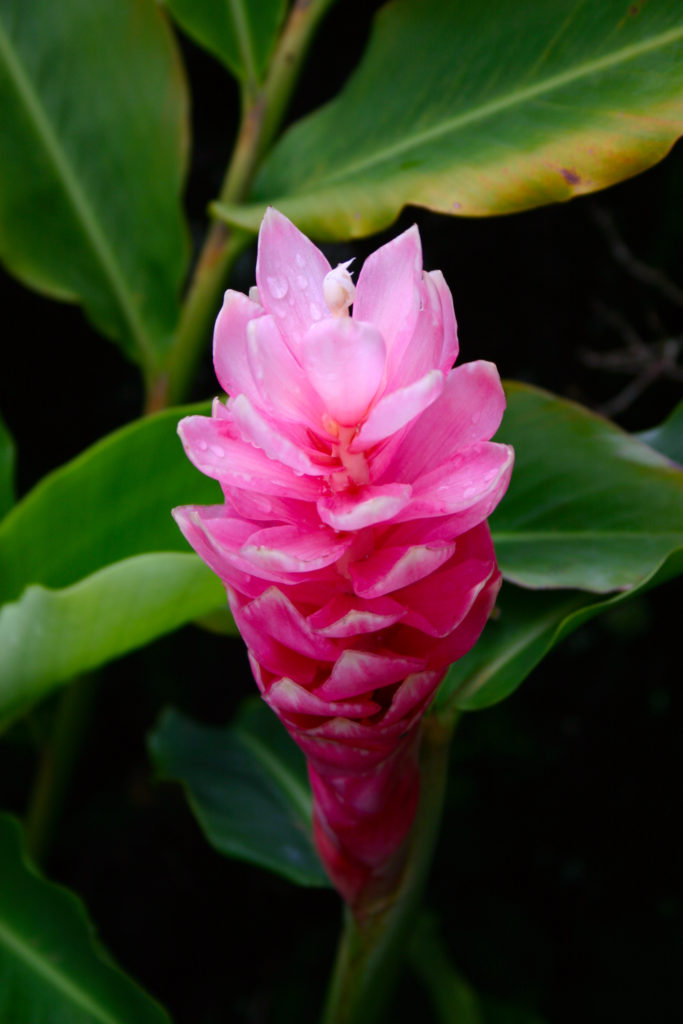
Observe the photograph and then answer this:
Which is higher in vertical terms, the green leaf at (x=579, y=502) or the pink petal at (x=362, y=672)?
the pink petal at (x=362, y=672)

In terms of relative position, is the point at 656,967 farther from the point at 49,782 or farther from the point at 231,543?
the point at 231,543

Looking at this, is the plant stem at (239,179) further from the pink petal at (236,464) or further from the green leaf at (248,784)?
the pink petal at (236,464)

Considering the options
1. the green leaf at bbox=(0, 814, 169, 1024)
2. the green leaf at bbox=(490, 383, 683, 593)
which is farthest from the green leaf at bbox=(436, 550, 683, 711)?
the green leaf at bbox=(0, 814, 169, 1024)

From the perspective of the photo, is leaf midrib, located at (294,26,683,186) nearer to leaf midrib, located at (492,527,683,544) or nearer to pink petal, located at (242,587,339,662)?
leaf midrib, located at (492,527,683,544)

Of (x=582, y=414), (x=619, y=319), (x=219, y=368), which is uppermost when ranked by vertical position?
(x=219, y=368)

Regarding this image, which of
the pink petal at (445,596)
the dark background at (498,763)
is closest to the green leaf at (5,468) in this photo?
the dark background at (498,763)

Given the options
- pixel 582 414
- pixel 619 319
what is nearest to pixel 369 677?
pixel 582 414

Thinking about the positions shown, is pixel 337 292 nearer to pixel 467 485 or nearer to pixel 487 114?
pixel 467 485
